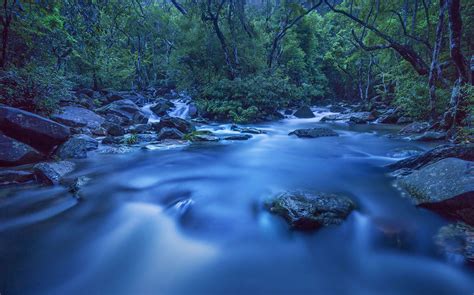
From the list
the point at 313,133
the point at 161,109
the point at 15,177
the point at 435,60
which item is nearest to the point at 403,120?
the point at 435,60

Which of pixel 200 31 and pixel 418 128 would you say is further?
pixel 200 31

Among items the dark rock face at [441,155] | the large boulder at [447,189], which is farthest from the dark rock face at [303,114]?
the large boulder at [447,189]

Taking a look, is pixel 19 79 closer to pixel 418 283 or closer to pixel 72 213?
pixel 72 213

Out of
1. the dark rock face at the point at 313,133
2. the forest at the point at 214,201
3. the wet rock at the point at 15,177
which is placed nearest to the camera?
the forest at the point at 214,201

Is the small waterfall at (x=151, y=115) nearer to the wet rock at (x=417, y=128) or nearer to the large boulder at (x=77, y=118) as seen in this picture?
the large boulder at (x=77, y=118)

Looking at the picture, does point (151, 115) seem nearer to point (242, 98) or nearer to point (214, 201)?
point (242, 98)

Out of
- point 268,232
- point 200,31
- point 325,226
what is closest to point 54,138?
point 268,232

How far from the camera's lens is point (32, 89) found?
29.0 ft

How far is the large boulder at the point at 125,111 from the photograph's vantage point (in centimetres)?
1421

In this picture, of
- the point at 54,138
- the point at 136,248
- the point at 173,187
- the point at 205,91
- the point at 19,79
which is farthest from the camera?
the point at 205,91

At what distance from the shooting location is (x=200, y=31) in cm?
1861

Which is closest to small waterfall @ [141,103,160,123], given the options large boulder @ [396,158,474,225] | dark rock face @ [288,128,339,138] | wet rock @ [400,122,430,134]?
dark rock face @ [288,128,339,138]

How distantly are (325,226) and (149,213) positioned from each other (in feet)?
8.86

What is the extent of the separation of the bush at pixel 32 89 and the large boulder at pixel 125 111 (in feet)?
13.5
